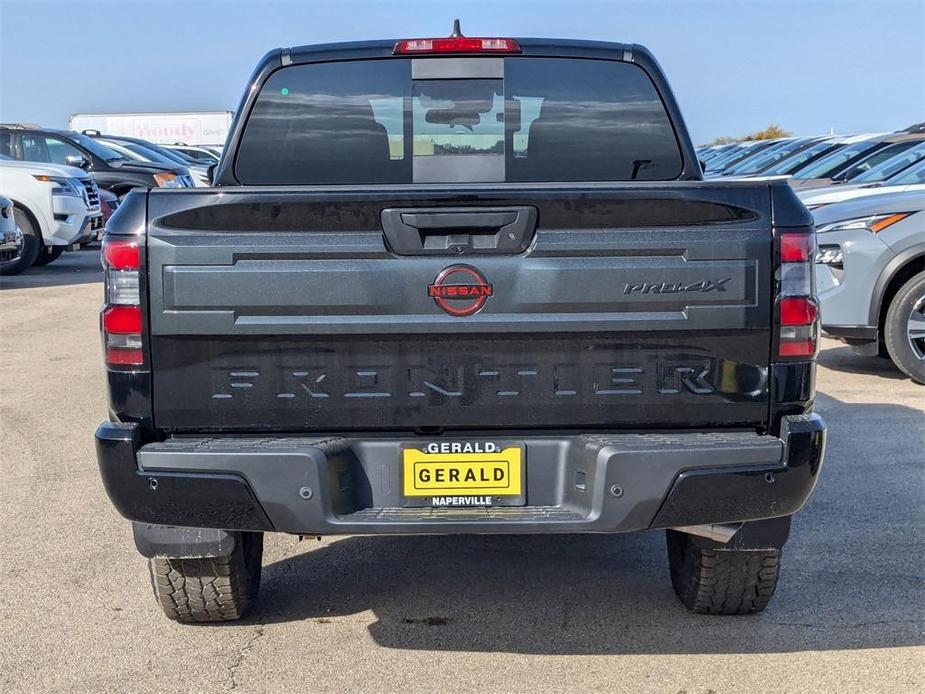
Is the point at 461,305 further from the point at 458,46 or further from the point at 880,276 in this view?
the point at 880,276

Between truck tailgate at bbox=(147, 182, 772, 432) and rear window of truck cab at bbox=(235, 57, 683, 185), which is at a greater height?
rear window of truck cab at bbox=(235, 57, 683, 185)

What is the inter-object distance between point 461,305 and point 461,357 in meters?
0.16

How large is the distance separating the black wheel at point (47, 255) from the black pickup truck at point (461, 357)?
14362 millimetres

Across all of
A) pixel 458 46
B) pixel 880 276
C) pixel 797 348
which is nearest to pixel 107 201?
pixel 880 276

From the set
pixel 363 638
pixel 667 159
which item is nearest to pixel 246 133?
pixel 667 159

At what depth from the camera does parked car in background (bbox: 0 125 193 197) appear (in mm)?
19344

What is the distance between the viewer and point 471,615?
4.63 m

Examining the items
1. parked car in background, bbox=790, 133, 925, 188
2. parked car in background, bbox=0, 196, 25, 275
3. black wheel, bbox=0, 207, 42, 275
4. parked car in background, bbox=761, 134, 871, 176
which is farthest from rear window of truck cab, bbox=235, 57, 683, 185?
parked car in background, bbox=761, 134, 871, 176

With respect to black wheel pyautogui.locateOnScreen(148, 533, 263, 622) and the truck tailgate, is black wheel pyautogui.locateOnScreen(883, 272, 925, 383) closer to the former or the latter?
the truck tailgate

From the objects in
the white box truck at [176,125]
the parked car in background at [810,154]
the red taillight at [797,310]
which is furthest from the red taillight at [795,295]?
the white box truck at [176,125]

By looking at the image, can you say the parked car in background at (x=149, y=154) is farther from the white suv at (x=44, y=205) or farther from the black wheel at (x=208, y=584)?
the black wheel at (x=208, y=584)

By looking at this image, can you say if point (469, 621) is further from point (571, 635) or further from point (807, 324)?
point (807, 324)

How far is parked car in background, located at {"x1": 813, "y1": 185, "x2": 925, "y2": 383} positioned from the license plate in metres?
5.55

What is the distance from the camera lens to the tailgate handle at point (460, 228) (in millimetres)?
3736
